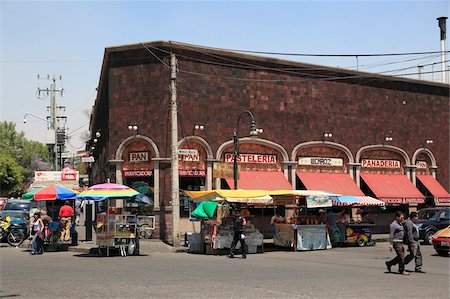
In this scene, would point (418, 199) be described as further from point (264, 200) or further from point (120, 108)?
point (120, 108)

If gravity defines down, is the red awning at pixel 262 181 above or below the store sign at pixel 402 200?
above

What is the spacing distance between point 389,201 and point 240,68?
12110 millimetres

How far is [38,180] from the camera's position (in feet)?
115

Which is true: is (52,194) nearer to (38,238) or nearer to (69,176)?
(38,238)

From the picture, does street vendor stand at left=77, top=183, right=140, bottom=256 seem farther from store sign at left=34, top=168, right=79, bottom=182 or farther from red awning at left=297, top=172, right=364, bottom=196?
store sign at left=34, top=168, right=79, bottom=182

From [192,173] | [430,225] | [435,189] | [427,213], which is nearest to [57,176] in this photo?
[192,173]

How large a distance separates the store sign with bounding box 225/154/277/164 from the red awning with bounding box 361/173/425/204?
637 cm

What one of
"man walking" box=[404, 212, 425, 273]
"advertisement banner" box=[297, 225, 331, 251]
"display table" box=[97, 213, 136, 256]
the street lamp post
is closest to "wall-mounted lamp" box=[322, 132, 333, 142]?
the street lamp post

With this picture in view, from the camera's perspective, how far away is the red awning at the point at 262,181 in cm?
2964

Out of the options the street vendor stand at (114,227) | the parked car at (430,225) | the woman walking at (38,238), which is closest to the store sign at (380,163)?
the parked car at (430,225)

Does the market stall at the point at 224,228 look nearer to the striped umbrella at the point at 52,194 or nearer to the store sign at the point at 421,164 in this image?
the striped umbrella at the point at 52,194

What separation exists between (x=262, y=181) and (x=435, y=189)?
525 inches

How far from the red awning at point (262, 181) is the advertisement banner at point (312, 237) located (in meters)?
5.78

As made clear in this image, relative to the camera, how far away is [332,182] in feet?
Result: 108
